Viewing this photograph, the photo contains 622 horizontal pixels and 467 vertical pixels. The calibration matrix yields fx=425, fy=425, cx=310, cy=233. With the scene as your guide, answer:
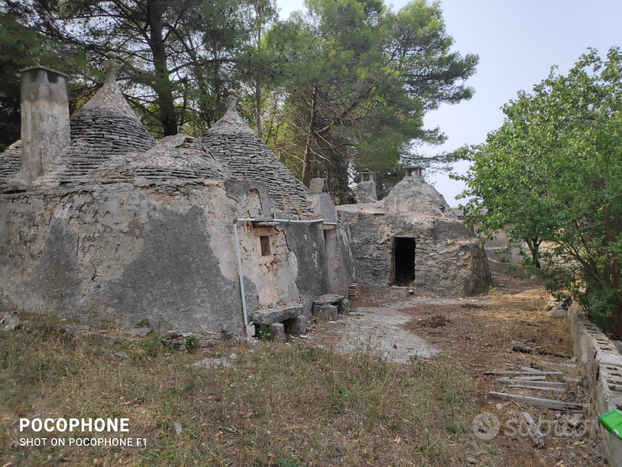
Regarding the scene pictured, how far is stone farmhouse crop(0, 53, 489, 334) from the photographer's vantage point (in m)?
6.03

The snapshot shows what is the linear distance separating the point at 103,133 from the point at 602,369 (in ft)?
27.3

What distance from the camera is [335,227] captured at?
1148cm

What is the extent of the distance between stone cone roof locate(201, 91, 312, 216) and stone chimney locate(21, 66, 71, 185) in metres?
3.35

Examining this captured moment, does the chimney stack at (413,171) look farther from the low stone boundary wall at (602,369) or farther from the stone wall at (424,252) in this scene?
the low stone boundary wall at (602,369)

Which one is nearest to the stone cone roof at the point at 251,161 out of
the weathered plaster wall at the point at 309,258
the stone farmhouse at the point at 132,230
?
the weathered plaster wall at the point at 309,258

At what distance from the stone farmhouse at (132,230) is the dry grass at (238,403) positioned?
794mm

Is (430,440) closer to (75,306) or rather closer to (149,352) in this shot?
(149,352)

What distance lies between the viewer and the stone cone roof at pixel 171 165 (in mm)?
6418

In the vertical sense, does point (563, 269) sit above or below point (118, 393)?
above

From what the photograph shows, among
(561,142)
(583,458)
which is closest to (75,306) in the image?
(583,458)

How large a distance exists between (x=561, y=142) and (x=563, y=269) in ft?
6.63

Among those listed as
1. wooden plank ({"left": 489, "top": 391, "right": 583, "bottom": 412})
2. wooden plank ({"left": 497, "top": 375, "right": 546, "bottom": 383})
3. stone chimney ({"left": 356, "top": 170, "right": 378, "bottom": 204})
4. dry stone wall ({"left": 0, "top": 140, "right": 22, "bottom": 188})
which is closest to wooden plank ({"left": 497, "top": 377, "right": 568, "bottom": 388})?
wooden plank ({"left": 497, "top": 375, "right": 546, "bottom": 383})

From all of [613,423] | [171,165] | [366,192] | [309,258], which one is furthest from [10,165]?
[366,192]

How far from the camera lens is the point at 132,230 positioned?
19.9 feet
